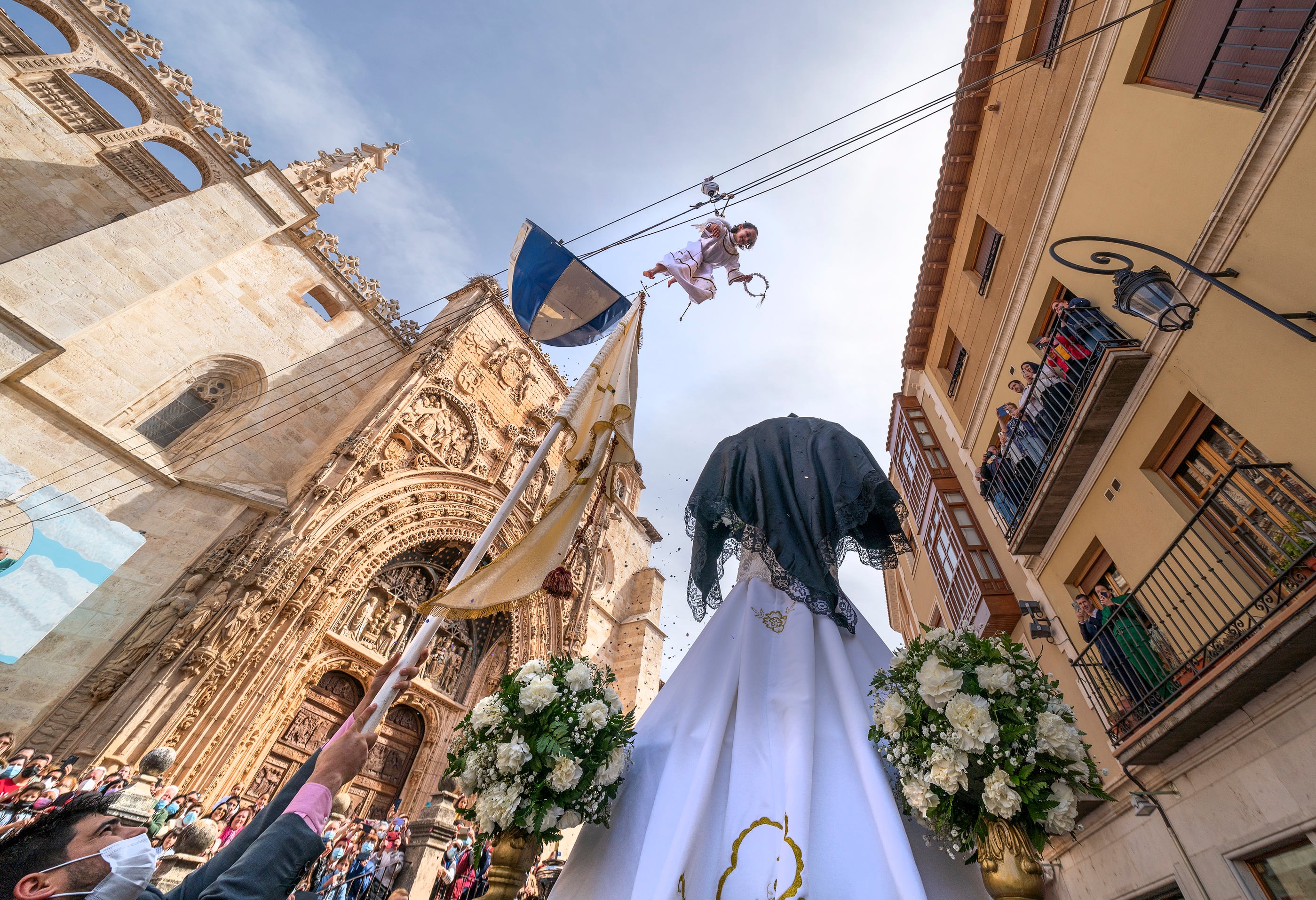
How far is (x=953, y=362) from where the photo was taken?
1095 cm

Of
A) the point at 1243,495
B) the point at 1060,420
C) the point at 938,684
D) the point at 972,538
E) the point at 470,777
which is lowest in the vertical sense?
the point at 470,777

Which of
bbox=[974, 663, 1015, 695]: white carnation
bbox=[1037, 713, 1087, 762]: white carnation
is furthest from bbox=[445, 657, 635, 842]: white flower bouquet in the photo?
bbox=[1037, 713, 1087, 762]: white carnation

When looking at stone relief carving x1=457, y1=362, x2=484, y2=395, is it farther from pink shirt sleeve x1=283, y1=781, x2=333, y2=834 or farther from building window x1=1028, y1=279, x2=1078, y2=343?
pink shirt sleeve x1=283, y1=781, x2=333, y2=834

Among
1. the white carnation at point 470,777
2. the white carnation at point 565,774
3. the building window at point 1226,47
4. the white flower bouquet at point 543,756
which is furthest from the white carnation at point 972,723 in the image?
the building window at point 1226,47

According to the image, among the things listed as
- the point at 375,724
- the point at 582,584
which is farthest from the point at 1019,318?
the point at 582,584

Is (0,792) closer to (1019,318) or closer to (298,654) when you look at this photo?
(298,654)

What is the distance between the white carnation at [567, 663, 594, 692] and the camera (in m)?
2.27

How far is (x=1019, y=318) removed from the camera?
320 inches

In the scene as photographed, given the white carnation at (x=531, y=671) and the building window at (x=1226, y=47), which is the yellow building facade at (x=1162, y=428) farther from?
the white carnation at (x=531, y=671)

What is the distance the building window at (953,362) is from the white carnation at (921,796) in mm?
9733

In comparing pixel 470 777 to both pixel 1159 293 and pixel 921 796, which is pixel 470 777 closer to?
pixel 921 796

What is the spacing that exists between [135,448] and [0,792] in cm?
573

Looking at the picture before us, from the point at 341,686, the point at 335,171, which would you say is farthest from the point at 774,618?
the point at 335,171

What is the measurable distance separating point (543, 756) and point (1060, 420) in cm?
681
